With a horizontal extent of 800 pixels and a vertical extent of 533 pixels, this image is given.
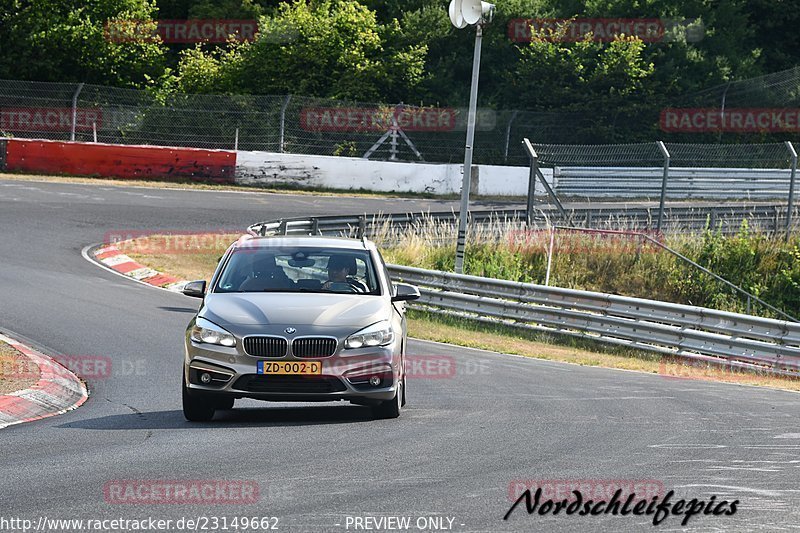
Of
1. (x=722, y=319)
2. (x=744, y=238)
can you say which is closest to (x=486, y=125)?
(x=744, y=238)

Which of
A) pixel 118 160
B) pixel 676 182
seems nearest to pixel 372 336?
pixel 118 160

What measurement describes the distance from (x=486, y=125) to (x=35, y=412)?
2982 cm

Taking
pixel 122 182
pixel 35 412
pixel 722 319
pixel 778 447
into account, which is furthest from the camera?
pixel 122 182

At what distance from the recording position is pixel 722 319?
18.2m

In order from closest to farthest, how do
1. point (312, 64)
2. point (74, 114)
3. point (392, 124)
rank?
point (74, 114) < point (392, 124) < point (312, 64)

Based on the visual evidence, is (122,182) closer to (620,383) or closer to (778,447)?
(620,383)

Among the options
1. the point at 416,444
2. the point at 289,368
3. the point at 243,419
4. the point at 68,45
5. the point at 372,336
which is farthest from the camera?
the point at 68,45

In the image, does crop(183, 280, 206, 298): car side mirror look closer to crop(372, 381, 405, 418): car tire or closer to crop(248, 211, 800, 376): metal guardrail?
crop(372, 381, 405, 418): car tire

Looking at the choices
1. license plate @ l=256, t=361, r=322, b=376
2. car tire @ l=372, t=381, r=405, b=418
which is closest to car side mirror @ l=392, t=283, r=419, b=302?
car tire @ l=372, t=381, r=405, b=418

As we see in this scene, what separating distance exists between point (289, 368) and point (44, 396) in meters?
3.04

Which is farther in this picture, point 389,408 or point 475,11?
point 475,11

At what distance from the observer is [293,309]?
9586mm

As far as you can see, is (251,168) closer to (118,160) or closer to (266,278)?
(118,160)

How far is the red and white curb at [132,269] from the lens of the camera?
873 inches
